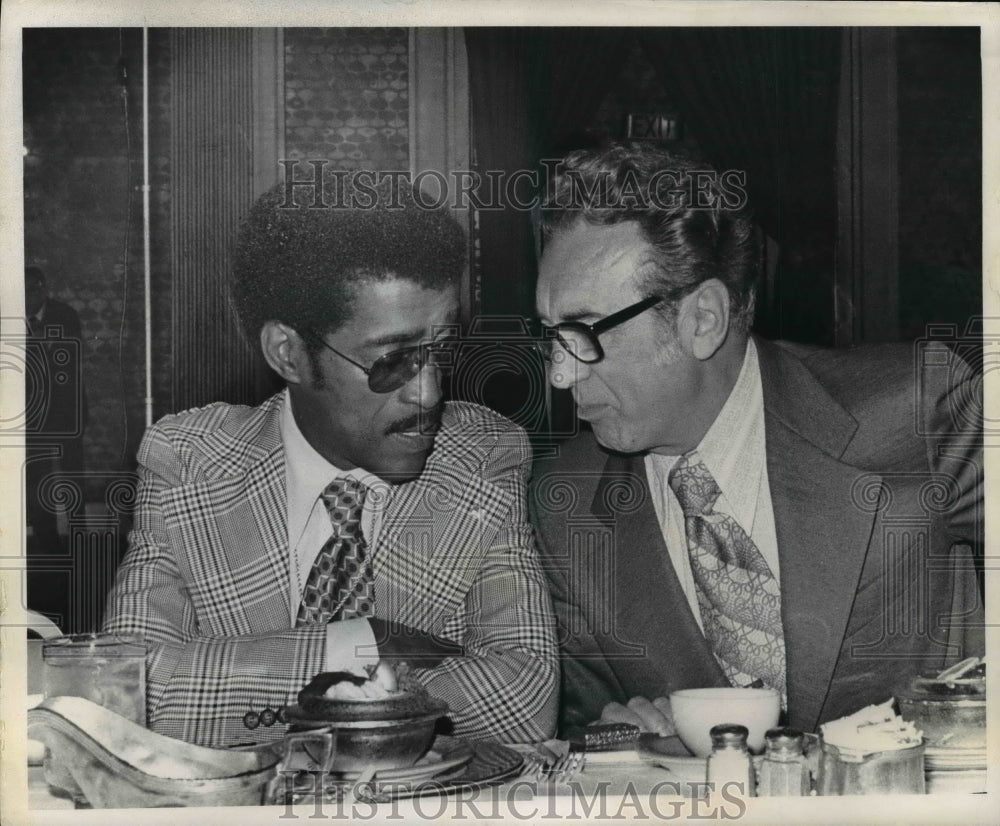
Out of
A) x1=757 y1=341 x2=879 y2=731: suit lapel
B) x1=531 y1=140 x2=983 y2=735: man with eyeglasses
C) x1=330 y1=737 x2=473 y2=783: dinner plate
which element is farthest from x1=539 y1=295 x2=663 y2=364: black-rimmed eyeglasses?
x1=330 y1=737 x2=473 y2=783: dinner plate

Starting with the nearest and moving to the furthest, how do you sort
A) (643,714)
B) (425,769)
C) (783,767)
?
(425,769)
(783,767)
(643,714)

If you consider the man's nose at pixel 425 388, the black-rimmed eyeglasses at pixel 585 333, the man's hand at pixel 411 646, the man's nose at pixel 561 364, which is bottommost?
the man's hand at pixel 411 646

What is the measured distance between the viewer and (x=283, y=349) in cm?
314

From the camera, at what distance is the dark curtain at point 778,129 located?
10.6 feet

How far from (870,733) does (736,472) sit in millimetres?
656

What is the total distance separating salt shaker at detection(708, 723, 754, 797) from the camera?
9.71ft

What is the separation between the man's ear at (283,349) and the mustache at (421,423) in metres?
0.23

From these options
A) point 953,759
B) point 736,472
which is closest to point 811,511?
point 736,472

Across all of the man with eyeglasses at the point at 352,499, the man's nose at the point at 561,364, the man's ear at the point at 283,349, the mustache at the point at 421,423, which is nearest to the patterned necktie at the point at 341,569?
the man with eyeglasses at the point at 352,499

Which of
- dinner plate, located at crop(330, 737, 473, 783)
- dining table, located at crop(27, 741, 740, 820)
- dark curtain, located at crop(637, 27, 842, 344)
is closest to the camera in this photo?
dinner plate, located at crop(330, 737, 473, 783)

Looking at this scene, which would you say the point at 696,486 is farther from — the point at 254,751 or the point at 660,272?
the point at 254,751

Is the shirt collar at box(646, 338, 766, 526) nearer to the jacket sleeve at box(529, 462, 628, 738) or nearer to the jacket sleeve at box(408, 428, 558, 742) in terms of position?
the jacket sleeve at box(529, 462, 628, 738)

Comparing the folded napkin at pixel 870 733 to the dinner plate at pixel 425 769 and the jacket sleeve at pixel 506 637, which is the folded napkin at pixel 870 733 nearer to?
the jacket sleeve at pixel 506 637

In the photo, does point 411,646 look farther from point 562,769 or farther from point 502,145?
point 502,145
